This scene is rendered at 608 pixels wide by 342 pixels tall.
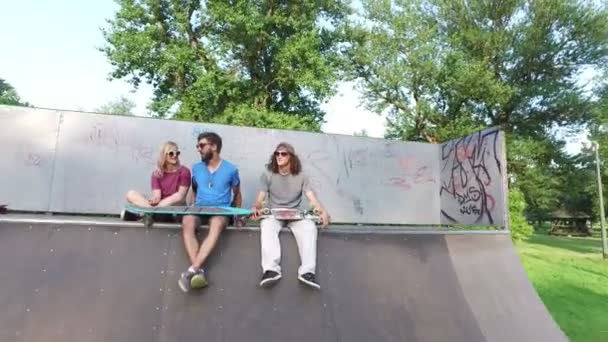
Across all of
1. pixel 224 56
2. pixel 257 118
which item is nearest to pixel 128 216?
pixel 257 118

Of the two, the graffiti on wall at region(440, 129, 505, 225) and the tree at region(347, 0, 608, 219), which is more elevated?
the tree at region(347, 0, 608, 219)

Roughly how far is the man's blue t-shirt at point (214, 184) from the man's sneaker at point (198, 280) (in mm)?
765

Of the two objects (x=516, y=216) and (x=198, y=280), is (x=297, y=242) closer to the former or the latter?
(x=198, y=280)

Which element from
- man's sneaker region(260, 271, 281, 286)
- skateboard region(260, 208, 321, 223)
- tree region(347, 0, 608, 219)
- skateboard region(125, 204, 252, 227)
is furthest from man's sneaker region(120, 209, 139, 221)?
tree region(347, 0, 608, 219)

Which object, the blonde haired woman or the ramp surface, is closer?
the ramp surface

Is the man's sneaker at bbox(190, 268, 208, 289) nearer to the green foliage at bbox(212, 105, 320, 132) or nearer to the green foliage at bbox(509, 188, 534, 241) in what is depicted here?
the green foliage at bbox(212, 105, 320, 132)

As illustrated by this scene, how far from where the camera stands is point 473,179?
21.1ft

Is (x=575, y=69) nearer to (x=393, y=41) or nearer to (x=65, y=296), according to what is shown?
(x=393, y=41)

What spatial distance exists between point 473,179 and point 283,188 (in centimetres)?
366

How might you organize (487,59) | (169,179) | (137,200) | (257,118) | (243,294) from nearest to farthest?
(243,294) → (137,200) → (169,179) → (257,118) → (487,59)

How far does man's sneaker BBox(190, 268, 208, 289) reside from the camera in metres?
3.05

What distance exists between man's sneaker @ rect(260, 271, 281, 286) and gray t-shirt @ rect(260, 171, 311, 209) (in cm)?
74

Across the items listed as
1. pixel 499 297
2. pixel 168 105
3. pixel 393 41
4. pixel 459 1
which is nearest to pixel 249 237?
pixel 499 297

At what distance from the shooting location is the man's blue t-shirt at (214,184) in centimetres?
373
